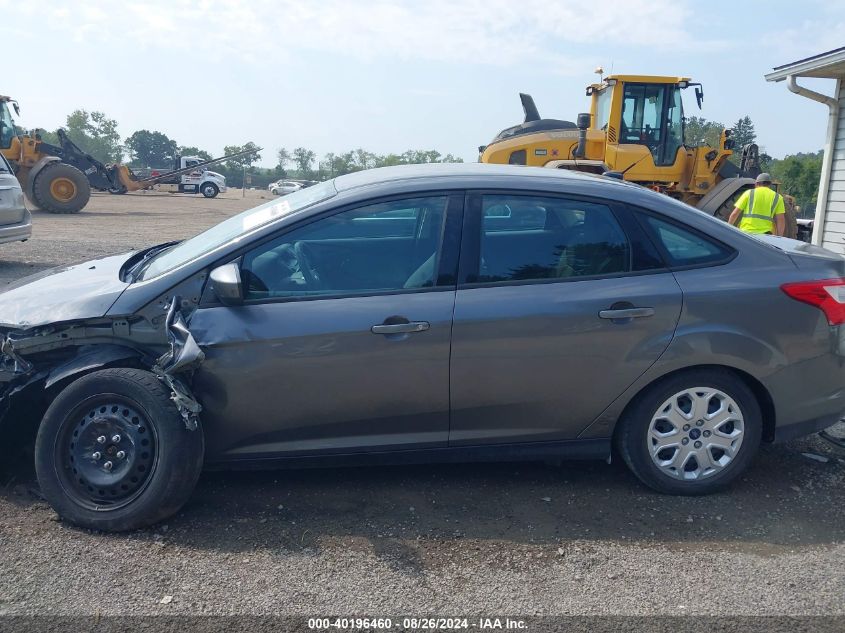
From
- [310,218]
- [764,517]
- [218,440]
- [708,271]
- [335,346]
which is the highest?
[310,218]

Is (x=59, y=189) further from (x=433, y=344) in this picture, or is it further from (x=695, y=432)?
(x=695, y=432)

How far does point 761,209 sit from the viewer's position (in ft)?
29.9

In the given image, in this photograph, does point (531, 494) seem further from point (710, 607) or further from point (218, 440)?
point (218, 440)

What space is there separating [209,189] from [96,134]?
57144 millimetres

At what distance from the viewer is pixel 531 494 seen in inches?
164

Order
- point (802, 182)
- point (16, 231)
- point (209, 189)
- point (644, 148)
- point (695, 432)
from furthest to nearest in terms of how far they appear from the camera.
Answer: point (209, 189)
point (802, 182)
point (644, 148)
point (16, 231)
point (695, 432)

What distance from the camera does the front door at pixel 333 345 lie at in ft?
12.4

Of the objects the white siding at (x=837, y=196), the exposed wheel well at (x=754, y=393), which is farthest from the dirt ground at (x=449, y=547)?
the white siding at (x=837, y=196)

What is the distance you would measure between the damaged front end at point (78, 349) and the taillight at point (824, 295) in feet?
10.1

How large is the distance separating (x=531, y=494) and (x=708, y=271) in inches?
58.5

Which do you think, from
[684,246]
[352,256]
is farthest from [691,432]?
[352,256]

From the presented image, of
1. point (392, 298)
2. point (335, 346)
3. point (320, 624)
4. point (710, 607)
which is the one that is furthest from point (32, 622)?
point (710, 607)

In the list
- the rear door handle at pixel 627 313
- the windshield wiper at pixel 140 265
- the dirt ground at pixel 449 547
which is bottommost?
the dirt ground at pixel 449 547

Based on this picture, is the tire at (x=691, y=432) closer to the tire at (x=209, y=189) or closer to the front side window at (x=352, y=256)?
the front side window at (x=352, y=256)
